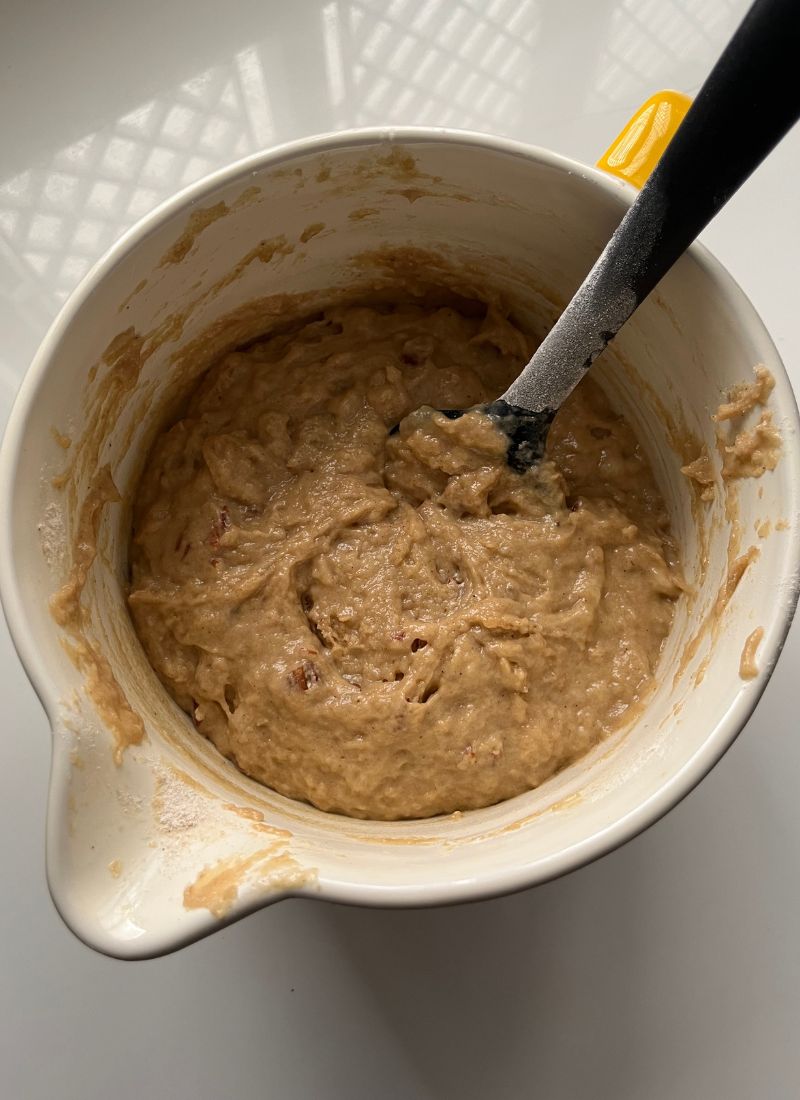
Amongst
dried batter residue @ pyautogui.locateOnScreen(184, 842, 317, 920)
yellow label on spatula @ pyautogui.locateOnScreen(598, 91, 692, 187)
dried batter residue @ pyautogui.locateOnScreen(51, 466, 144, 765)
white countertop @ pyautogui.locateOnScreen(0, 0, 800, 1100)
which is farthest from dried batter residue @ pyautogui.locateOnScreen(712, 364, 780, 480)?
dried batter residue @ pyautogui.locateOnScreen(51, 466, 144, 765)

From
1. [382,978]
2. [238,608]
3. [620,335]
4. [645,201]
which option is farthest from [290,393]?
[382,978]

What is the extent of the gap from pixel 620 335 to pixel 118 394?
2.66ft

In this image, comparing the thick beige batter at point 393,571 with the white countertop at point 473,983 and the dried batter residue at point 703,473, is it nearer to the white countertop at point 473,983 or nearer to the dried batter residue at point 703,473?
the dried batter residue at point 703,473

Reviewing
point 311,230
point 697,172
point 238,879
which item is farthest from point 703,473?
point 238,879

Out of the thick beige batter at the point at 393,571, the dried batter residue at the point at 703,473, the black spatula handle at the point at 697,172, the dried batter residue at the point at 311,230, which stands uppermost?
the black spatula handle at the point at 697,172

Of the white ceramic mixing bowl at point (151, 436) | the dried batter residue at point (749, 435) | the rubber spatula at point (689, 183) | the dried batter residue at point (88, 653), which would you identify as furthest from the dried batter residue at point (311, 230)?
the dried batter residue at point (749, 435)

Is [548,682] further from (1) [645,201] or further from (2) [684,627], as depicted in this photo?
(1) [645,201]

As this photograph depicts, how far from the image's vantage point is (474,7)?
5.46ft

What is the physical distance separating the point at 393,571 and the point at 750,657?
56 centimetres

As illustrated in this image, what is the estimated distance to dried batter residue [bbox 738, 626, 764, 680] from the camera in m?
1.05

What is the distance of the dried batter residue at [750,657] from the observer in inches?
41.5

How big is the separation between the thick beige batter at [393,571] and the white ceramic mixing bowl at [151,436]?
5cm

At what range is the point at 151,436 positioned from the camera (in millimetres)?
1473

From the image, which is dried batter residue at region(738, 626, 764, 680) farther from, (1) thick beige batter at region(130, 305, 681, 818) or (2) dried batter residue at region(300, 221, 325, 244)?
(2) dried batter residue at region(300, 221, 325, 244)
